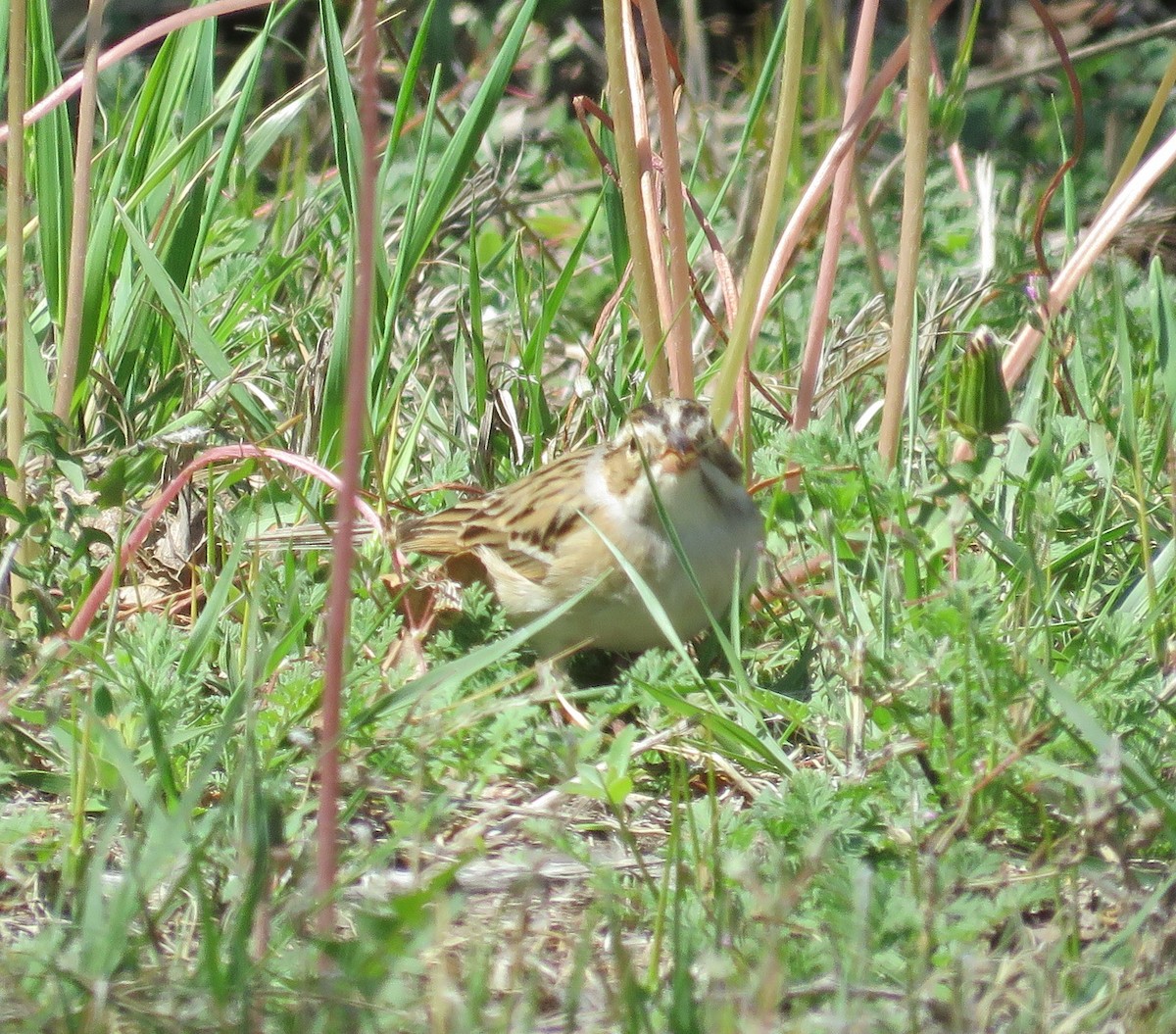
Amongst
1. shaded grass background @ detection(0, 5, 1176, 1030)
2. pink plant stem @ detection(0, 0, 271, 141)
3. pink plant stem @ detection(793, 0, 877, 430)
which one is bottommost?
shaded grass background @ detection(0, 5, 1176, 1030)

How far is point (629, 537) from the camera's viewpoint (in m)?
3.44

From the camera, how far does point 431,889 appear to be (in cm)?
202

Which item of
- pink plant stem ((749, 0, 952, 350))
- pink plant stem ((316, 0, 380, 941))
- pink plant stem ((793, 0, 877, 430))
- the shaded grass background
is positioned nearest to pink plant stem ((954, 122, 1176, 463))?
the shaded grass background

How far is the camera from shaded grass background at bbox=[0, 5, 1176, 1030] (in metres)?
2.11

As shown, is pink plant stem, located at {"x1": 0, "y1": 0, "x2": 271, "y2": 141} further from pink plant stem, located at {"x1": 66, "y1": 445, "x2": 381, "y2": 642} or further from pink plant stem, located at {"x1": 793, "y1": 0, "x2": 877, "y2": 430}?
pink plant stem, located at {"x1": 793, "y1": 0, "x2": 877, "y2": 430}

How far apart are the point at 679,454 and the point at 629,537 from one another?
0.24 m

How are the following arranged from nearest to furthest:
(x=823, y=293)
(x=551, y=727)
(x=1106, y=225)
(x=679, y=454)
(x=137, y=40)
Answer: (x=551, y=727), (x=679, y=454), (x=137, y=40), (x=1106, y=225), (x=823, y=293)

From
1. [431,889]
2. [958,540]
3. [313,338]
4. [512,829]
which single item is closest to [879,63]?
[313,338]

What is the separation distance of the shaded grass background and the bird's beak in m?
0.18

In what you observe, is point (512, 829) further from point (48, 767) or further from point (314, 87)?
point (314, 87)

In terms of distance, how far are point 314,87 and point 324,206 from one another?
0.63 meters

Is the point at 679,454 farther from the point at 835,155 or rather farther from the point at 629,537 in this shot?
the point at 835,155

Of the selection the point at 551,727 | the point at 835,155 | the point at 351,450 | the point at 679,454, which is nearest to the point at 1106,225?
the point at 835,155

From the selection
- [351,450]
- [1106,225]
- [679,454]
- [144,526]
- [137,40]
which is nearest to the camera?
[351,450]
